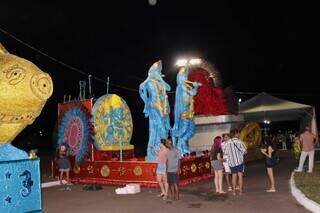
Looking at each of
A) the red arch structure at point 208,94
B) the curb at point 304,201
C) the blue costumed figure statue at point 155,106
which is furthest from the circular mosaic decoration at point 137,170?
the red arch structure at point 208,94

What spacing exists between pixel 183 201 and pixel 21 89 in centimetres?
692

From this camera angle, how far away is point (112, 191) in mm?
13891

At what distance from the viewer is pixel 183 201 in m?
11.3

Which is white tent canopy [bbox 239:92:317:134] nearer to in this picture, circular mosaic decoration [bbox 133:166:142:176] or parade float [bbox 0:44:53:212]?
circular mosaic decoration [bbox 133:166:142:176]

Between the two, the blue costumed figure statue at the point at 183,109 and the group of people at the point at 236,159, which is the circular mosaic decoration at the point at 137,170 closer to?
the blue costumed figure statue at the point at 183,109

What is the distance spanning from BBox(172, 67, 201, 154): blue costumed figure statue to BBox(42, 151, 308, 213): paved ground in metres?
3.09

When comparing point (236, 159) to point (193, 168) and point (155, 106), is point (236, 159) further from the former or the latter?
point (155, 106)

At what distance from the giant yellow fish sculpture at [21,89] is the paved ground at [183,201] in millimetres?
5375

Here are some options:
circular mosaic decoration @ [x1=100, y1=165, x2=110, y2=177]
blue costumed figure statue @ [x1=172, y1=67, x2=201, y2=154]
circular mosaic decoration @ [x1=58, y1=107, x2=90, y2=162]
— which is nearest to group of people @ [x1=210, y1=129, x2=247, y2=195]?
blue costumed figure statue @ [x1=172, y1=67, x2=201, y2=154]

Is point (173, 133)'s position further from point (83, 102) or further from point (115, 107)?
point (83, 102)

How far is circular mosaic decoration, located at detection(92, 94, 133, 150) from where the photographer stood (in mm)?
16958

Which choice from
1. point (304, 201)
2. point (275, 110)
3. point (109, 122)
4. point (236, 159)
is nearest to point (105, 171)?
point (109, 122)

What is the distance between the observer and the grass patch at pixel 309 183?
1040cm

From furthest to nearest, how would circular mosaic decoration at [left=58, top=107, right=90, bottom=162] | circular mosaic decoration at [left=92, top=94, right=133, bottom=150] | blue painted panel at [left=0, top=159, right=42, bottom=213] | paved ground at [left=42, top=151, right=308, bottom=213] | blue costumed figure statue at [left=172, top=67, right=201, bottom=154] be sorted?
circular mosaic decoration at [left=92, top=94, right=133, bottom=150] → blue costumed figure statue at [left=172, top=67, right=201, bottom=154] → circular mosaic decoration at [left=58, top=107, right=90, bottom=162] → paved ground at [left=42, top=151, right=308, bottom=213] → blue painted panel at [left=0, top=159, right=42, bottom=213]
